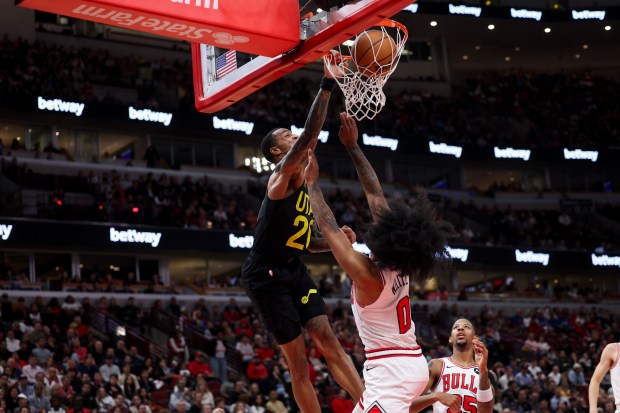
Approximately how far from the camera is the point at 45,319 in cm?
2120

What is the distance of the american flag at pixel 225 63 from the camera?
7.99 m

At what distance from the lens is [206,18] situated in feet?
22.5

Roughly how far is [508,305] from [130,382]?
1952 cm

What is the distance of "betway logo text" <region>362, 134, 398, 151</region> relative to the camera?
36.1 m

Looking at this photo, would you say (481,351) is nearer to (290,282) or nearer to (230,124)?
(290,282)

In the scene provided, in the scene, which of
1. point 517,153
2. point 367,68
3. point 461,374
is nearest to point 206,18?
point 367,68

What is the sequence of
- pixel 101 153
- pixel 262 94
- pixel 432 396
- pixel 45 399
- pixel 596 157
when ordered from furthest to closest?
pixel 596 157, pixel 262 94, pixel 101 153, pixel 45 399, pixel 432 396

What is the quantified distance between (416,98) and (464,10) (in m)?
4.24

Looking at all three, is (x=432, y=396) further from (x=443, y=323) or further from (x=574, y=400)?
(x=443, y=323)

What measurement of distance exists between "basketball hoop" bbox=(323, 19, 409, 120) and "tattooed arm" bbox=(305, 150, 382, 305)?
155 centimetres

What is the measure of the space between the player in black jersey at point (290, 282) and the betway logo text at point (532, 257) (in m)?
28.8

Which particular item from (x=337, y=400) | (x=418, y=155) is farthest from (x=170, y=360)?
(x=418, y=155)

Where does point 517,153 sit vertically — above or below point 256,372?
above

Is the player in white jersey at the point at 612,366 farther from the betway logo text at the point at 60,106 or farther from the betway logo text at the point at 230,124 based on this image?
the betway logo text at the point at 230,124
